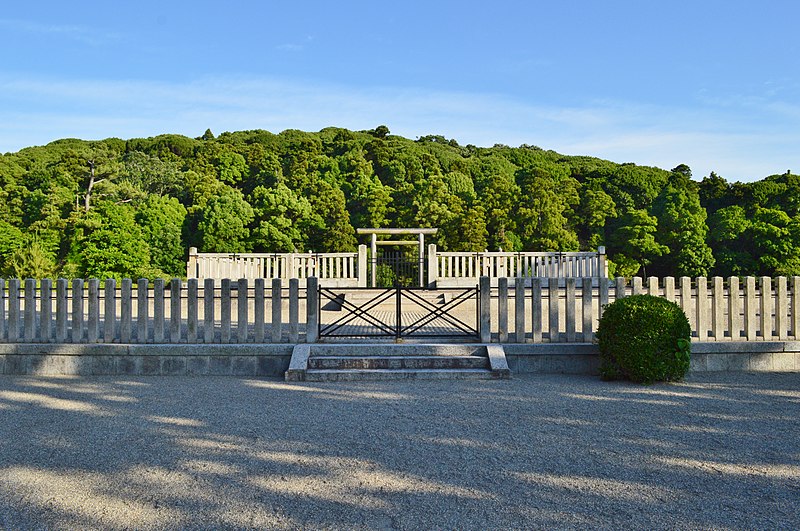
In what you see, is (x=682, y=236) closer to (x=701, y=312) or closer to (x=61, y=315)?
(x=701, y=312)

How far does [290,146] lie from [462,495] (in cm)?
4314

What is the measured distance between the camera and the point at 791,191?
32188 millimetres

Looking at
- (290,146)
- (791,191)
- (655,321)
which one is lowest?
(655,321)

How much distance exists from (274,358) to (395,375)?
1.60 meters

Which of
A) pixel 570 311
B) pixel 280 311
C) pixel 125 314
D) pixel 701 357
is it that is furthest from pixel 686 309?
pixel 125 314

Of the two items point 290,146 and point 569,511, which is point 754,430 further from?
point 290,146

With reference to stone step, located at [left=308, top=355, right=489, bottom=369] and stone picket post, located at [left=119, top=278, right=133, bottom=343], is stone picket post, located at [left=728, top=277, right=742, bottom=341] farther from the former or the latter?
stone picket post, located at [left=119, top=278, right=133, bottom=343]

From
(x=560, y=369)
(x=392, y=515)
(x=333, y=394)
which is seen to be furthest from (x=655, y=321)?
(x=392, y=515)

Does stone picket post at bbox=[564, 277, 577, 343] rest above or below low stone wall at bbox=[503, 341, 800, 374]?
above

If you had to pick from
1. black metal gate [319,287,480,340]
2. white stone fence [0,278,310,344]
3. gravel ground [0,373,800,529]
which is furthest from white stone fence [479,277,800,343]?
white stone fence [0,278,310,344]

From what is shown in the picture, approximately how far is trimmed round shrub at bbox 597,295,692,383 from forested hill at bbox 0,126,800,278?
21.7 meters

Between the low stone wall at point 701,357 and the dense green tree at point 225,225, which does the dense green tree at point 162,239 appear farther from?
the low stone wall at point 701,357

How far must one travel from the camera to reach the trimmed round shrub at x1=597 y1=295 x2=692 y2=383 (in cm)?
720

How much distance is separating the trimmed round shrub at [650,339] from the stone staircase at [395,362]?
135cm
